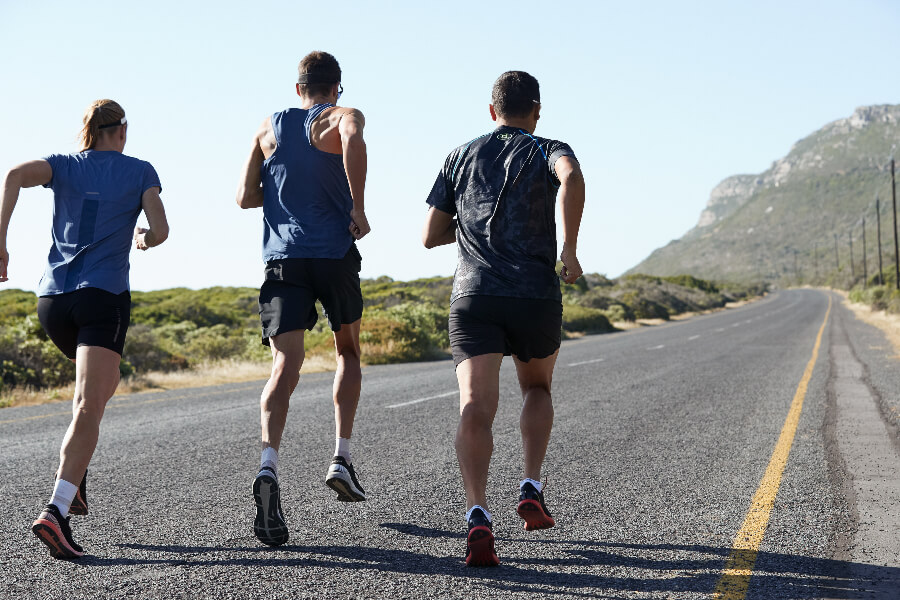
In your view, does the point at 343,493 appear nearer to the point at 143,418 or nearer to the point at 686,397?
the point at 143,418

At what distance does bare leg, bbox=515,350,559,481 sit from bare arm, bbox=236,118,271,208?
1.58 meters

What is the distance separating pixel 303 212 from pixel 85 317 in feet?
3.63

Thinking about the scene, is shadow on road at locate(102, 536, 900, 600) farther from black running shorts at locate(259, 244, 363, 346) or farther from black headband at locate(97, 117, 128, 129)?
black headband at locate(97, 117, 128, 129)

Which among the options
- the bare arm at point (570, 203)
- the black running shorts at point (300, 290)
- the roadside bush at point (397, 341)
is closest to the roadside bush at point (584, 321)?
the roadside bush at point (397, 341)

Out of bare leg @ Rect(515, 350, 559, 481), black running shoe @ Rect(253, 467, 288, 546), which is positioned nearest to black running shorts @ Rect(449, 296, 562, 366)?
bare leg @ Rect(515, 350, 559, 481)

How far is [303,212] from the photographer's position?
3916 millimetres

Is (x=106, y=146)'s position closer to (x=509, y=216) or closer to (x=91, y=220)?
(x=91, y=220)

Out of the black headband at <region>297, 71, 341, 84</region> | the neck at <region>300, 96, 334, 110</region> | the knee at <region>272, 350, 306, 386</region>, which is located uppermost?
the black headband at <region>297, 71, 341, 84</region>

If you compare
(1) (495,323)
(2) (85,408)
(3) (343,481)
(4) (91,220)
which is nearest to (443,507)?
(3) (343,481)

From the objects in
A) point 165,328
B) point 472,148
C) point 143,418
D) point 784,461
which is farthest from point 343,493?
point 165,328

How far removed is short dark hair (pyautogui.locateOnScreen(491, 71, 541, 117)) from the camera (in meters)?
3.66

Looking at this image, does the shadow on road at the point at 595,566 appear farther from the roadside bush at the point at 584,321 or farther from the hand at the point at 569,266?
the roadside bush at the point at 584,321

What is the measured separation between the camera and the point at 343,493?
4.24m

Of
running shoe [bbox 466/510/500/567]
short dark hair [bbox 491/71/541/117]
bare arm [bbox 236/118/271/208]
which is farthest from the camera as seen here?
bare arm [bbox 236/118/271/208]
